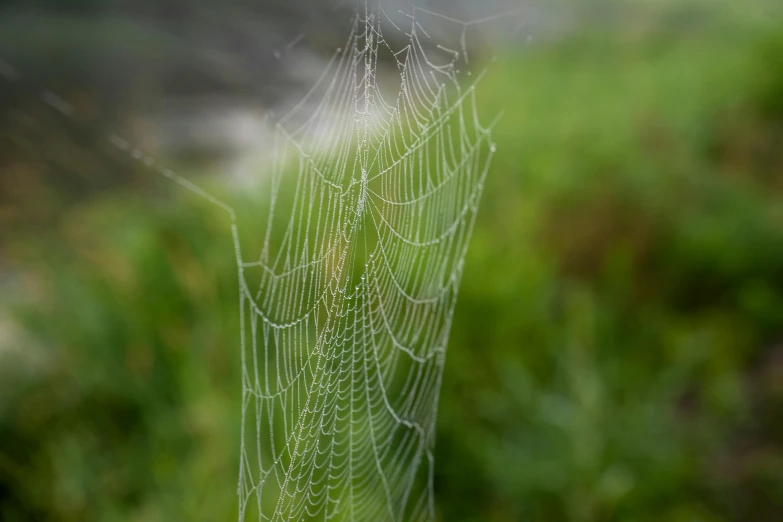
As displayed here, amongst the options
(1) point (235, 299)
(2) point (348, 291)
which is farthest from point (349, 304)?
(1) point (235, 299)

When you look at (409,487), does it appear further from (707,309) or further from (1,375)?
(707,309)

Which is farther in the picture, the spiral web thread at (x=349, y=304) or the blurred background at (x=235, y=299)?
the blurred background at (x=235, y=299)

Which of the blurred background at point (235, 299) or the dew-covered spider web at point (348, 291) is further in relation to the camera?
the blurred background at point (235, 299)

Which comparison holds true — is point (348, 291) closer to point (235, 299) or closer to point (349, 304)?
point (349, 304)

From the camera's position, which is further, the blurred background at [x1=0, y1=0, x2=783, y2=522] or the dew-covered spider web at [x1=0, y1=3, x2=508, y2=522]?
the blurred background at [x1=0, y1=0, x2=783, y2=522]

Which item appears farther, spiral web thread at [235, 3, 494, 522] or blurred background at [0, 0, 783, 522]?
blurred background at [0, 0, 783, 522]
